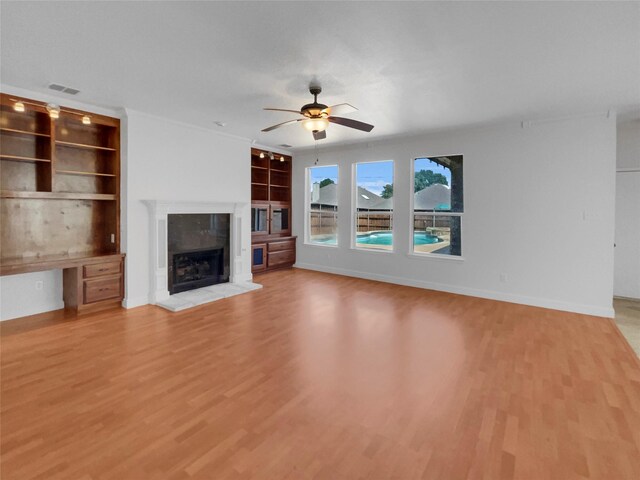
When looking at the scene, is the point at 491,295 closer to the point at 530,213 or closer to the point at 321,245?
the point at 530,213

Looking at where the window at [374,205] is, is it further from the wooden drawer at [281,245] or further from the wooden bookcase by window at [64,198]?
the wooden bookcase by window at [64,198]

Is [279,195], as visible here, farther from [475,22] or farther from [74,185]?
[475,22]

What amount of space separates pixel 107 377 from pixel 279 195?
5.71 metres

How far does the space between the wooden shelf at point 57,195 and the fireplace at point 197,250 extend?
935 mm

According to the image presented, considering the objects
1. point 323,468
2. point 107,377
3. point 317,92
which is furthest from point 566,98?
point 107,377

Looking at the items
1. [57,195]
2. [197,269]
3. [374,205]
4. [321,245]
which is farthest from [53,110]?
[374,205]

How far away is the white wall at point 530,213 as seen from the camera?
4383 mm

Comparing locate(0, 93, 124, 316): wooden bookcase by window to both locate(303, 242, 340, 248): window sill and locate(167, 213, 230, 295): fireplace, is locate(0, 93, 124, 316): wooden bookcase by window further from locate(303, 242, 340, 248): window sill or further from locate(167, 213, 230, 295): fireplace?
locate(303, 242, 340, 248): window sill

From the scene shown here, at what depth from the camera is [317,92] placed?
3.47 meters

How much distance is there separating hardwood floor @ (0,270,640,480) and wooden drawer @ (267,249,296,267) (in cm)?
314

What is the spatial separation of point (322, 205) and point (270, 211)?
1.25 m

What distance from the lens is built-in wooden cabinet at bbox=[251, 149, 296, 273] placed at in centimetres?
702

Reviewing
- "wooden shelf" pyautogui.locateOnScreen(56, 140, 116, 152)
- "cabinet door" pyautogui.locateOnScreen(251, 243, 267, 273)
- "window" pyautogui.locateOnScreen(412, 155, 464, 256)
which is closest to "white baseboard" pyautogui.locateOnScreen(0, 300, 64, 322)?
"wooden shelf" pyautogui.locateOnScreen(56, 140, 116, 152)

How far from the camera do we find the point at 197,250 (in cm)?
549
